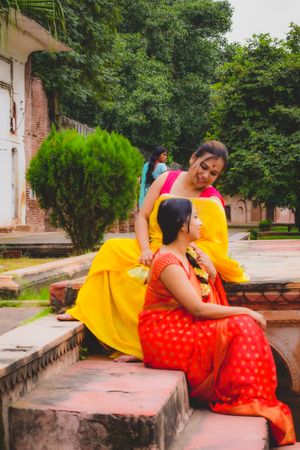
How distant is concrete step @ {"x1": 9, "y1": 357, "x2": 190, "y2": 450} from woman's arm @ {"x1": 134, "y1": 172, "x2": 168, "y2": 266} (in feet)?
3.60

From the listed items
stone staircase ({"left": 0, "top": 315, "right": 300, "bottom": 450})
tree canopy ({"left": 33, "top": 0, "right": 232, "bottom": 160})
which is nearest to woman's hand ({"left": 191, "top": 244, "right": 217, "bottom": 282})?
stone staircase ({"left": 0, "top": 315, "right": 300, "bottom": 450})

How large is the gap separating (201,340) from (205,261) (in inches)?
25.7

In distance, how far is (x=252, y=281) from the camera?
502cm

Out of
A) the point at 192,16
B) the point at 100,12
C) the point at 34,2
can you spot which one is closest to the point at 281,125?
the point at 100,12

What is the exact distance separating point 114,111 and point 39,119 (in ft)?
21.7

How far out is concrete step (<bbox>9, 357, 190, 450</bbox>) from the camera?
10.0 ft

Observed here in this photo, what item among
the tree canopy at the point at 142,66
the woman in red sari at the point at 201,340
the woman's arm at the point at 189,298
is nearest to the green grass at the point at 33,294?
the woman in red sari at the point at 201,340

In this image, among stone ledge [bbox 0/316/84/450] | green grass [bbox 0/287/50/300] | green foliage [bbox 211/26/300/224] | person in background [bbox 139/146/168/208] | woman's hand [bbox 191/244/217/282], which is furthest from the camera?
green foliage [bbox 211/26/300/224]

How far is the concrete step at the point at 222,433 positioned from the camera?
10.8 feet

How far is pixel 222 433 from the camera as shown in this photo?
348cm

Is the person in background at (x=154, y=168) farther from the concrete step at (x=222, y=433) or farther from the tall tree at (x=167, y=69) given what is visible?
the tall tree at (x=167, y=69)

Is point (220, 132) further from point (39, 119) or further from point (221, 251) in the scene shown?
point (221, 251)

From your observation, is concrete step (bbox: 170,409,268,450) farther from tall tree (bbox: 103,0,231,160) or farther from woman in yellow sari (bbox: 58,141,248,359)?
tall tree (bbox: 103,0,231,160)

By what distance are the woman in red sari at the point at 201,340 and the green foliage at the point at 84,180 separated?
6111 millimetres
